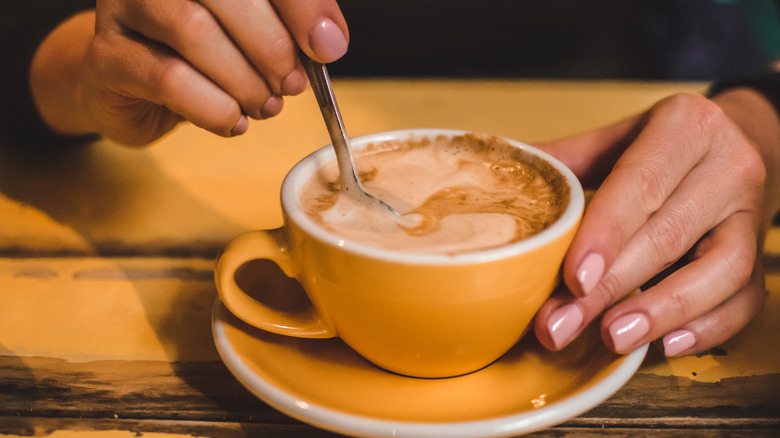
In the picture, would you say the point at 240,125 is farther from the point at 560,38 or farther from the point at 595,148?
the point at 560,38

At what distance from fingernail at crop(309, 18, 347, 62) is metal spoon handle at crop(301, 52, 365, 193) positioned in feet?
0.07

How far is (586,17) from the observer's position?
65.3 inches

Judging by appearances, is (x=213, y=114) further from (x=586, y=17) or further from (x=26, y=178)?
(x=586, y=17)

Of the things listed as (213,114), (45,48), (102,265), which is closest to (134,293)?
(102,265)

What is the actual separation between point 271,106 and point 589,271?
16.1 inches

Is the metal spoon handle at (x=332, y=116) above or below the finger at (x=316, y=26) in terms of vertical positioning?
below

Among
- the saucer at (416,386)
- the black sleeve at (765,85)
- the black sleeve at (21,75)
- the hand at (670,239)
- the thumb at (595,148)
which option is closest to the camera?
the saucer at (416,386)

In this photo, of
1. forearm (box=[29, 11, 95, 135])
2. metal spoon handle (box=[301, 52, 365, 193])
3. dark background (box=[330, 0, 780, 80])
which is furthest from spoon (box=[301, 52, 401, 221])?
dark background (box=[330, 0, 780, 80])

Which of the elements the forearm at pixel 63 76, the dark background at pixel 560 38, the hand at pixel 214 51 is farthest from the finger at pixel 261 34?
the dark background at pixel 560 38

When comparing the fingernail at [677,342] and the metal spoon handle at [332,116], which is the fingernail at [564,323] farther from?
the metal spoon handle at [332,116]

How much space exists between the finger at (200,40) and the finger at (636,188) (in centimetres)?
39

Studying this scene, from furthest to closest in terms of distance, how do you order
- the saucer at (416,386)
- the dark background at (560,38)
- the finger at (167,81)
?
the dark background at (560,38) → the finger at (167,81) → the saucer at (416,386)

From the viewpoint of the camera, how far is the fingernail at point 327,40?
561 millimetres

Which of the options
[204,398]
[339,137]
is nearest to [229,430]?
[204,398]
